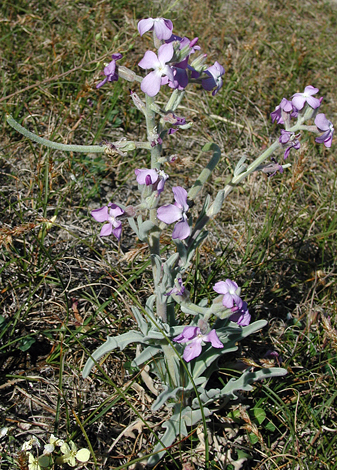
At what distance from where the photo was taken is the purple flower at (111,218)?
1.70 meters

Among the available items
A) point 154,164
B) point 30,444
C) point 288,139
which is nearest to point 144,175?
point 154,164

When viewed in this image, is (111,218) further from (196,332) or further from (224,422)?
(224,422)

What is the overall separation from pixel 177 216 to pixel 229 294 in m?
0.39

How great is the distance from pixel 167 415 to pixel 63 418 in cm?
57

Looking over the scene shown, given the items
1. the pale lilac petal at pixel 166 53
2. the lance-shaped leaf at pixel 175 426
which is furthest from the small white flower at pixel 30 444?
the pale lilac petal at pixel 166 53

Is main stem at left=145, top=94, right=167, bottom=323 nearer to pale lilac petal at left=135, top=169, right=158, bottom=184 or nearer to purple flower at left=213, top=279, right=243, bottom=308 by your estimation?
pale lilac petal at left=135, top=169, right=158, bottom=184

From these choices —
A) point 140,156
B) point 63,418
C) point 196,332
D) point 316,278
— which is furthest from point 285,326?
point 140,156

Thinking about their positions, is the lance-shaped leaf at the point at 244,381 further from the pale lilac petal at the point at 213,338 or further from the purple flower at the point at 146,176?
the purple flower at the point at 146,176

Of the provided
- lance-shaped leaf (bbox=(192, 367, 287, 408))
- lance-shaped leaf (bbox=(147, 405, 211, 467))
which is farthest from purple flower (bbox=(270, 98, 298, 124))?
lance-shaped leaf (bbox=(147, 405, 211, 467))

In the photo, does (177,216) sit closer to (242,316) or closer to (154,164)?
(154,164)

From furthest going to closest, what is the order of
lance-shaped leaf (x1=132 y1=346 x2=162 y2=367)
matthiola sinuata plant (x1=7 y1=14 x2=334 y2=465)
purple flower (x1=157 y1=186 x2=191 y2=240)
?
1. lance-shaped leaf (x1=132 y1=346 x2=162 y2=367)
2. purple flower (x1=157 y1=186 x2=191 y2=240)
3. matthiola sinuata plant (x1=7 y1=14 x2=334 y2=465)

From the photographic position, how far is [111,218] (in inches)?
68.3

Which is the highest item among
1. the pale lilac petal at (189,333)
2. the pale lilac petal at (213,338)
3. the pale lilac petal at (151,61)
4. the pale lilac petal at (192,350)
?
the pale lilac petal at (151,61)

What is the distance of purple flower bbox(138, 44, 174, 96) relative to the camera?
1480 millimetres
